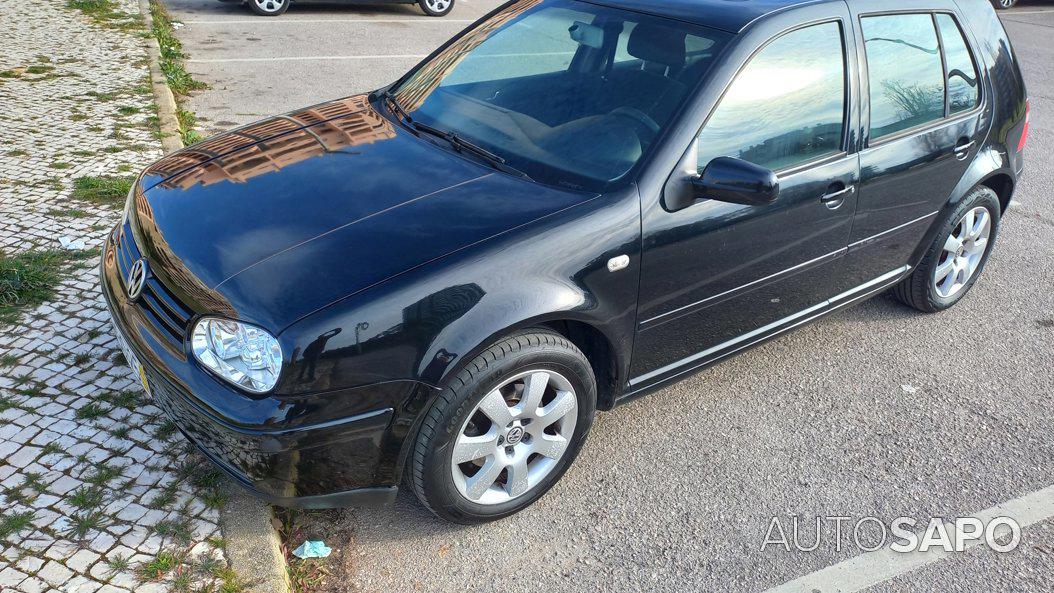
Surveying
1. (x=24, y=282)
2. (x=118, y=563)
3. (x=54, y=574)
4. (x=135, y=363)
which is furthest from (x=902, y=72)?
(x=24, y=282)

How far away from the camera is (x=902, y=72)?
150 inches

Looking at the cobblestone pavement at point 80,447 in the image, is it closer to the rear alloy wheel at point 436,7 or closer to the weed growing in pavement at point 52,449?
the weed growing in pavement at point 52,449

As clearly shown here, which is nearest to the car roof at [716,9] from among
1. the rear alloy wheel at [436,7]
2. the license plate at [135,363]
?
the license plate at [135,363]

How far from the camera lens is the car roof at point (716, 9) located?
10.9ft

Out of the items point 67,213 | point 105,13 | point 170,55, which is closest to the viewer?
point 67,213

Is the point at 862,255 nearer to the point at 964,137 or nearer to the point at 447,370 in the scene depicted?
the point at 964,137

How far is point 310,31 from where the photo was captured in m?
10.9

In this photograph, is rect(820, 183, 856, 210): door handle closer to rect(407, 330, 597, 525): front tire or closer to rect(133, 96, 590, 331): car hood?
rect(133, 96, 590, 331): car hood

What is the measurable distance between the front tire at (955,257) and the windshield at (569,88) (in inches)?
77.8

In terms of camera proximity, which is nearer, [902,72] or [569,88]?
[569,88]

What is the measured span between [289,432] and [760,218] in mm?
1946

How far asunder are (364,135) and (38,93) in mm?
5338

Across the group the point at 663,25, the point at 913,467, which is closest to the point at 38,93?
the point at 663,25

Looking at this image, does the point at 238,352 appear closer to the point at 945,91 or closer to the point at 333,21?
the point at 945,91
